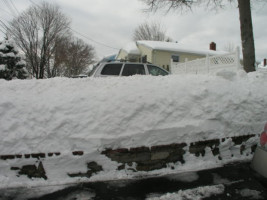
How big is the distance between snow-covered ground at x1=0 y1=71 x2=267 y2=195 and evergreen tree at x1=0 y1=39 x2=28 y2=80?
517 inches

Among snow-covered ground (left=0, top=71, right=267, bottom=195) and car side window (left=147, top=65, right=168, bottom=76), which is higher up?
car side window (left=147, top=65, right=168, bottom=76)

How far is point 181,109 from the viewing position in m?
3.50

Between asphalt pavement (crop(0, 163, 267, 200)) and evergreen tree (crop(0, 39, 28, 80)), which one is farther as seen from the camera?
evergreen tree (crop(0, 39, 28, 80))

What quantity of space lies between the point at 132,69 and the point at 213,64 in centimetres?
454

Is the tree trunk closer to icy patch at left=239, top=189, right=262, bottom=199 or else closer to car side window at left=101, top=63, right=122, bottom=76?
car side window at left=101, top=63, right=122, bottom=76

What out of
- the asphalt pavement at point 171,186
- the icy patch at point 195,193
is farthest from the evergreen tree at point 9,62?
the icy patch at point 195,193

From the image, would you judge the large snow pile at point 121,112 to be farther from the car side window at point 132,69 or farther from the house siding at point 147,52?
the house siding at point 147,52

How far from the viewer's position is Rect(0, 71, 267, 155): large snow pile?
10.00 feet

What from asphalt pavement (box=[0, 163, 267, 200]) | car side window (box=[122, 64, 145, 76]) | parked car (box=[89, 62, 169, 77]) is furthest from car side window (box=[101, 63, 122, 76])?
asphalt pavement (box=[0, 163, 267, 200])

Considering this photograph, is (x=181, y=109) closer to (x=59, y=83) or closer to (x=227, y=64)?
(x=59, y=83)

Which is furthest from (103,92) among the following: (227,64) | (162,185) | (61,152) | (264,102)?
(227,64)

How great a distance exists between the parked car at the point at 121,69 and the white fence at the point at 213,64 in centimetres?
308

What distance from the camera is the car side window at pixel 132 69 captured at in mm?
6891

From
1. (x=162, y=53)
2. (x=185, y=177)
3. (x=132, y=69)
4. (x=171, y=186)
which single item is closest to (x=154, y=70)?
(x=132, y=69)
